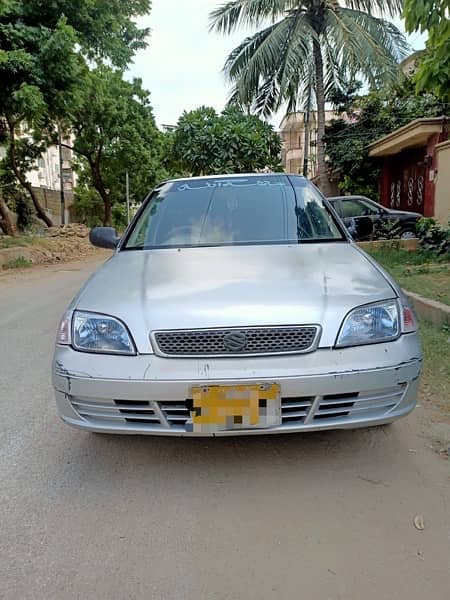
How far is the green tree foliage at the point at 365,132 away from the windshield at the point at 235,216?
14.6 meters

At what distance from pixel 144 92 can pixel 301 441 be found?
21.6 m

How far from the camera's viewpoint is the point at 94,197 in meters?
27.7

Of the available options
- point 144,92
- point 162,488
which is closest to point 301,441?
point 162,488

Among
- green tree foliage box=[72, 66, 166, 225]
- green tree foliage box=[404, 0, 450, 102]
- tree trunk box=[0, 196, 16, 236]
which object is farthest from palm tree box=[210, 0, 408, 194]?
green tree foliage box=[404, 0, 450, 102]

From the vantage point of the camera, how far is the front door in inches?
572

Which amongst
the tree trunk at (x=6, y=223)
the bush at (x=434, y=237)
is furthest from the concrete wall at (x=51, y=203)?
the bush at (x=434, y=237)

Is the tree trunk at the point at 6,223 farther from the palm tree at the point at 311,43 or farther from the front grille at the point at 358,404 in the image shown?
the front grille at the point at 358,404

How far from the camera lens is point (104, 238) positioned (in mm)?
3826

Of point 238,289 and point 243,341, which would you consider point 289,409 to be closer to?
point 243,341

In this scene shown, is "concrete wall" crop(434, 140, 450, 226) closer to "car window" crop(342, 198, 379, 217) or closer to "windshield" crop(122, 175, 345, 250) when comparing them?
"car window" crop(342, 198, 379, 217)

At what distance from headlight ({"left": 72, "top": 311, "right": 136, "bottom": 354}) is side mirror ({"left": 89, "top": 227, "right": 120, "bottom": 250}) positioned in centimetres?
153

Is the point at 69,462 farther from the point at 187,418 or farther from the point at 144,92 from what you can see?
the point at 144,92

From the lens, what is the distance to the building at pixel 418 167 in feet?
33.3

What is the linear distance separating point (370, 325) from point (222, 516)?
3.69ft
